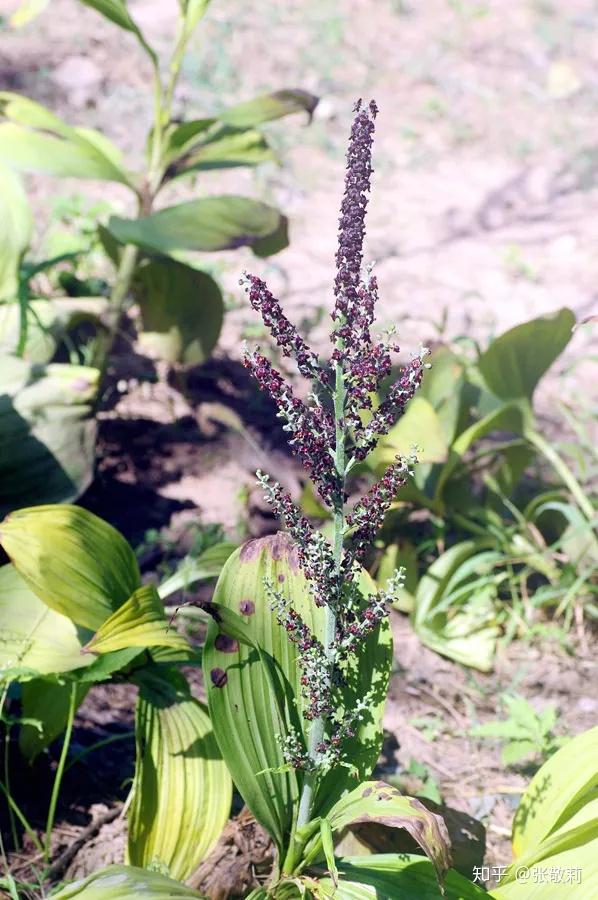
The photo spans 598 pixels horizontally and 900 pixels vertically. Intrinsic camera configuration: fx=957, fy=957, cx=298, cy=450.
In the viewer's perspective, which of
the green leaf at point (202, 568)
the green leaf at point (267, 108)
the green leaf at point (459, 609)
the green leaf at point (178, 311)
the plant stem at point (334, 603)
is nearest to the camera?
the plant stem at point (334, 603)

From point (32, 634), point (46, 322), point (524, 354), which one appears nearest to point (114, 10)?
point (46, 322)

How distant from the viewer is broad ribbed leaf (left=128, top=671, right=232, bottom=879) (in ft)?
6.04

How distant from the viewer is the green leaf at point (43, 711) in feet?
6.48

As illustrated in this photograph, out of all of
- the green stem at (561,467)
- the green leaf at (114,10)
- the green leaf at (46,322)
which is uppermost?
the green leaf at (114,10)

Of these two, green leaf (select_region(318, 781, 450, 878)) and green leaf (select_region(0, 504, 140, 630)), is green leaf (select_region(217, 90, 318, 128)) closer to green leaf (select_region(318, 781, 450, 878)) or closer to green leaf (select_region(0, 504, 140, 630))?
green leaf (select_region(0, 504, 140, 630))

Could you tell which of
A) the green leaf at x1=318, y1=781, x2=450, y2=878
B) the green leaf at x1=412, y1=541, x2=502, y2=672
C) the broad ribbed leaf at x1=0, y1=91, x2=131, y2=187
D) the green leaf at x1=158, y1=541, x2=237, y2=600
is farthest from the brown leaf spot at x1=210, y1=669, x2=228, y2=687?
the broad ribbed leaf at x1=0, y1=91, x2=131, y2=187

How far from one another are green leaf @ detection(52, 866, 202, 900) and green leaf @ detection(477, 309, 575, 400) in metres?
1.67

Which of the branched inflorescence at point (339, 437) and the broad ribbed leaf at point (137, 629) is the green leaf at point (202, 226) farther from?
the branched inflorescence at point (339, 437)

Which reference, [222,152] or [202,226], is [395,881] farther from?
[222,152]

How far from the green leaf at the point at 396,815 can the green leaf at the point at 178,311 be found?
1.98m

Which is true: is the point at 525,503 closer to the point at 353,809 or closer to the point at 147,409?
the point at 147,409

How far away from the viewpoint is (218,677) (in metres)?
1.65

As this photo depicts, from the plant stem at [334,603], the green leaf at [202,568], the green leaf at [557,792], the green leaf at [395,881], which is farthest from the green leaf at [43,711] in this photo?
→ the green leaf at [557,792]

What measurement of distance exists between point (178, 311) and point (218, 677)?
1.82 m
